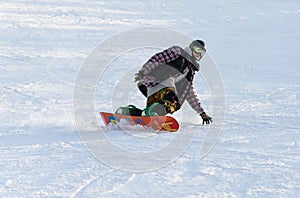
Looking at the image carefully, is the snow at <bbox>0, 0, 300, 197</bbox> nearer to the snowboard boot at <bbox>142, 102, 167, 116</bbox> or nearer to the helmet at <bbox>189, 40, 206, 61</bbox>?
the snowboard boot at <bbox>142, 102, 167, 116</bbox>

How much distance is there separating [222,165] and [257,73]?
554cm

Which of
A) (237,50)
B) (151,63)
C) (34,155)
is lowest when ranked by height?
(237,50)

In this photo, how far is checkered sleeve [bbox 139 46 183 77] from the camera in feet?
16.0

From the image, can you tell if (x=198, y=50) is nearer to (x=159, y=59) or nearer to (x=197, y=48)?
(x=197, y=48)

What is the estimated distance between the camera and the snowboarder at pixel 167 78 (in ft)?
16.1

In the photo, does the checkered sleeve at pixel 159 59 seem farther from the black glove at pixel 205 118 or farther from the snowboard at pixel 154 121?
the black glove at pixel 205 118

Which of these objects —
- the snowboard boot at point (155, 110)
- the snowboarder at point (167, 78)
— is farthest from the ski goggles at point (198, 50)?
the snowboard boot at point (155, 110)

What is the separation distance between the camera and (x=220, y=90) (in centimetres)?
759

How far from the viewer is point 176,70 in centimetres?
507

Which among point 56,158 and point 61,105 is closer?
point 56,158

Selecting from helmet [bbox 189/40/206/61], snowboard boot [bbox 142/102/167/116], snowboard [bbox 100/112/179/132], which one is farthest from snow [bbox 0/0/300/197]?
helmet [bbox 189/40/206/61]

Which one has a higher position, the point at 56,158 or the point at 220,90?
the point at 56,158

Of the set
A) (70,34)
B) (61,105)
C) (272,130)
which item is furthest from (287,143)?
(70,34)

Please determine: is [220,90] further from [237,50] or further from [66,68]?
[237,50]
